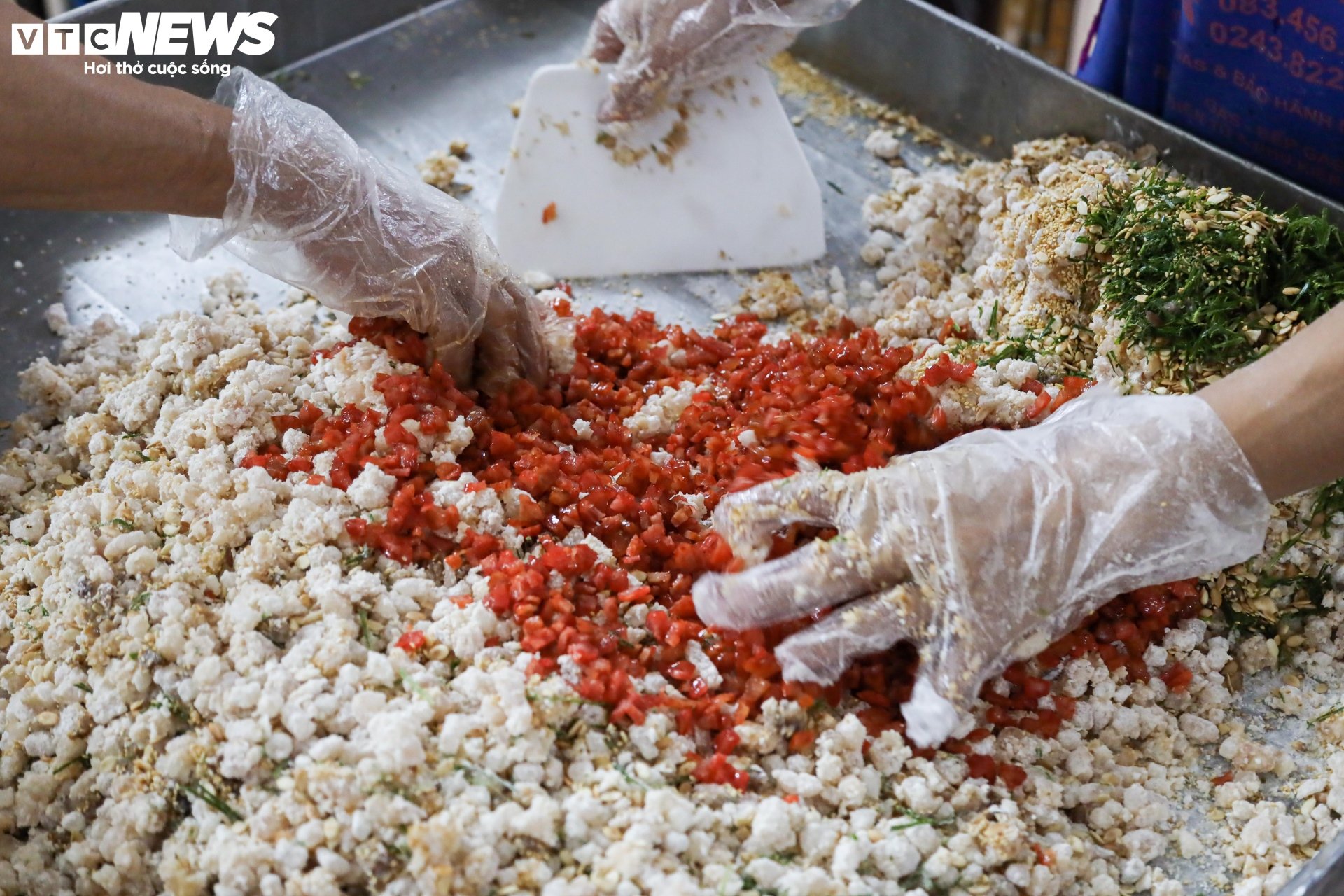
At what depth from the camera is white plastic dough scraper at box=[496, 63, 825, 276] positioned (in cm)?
225

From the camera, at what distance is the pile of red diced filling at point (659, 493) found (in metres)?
1.42

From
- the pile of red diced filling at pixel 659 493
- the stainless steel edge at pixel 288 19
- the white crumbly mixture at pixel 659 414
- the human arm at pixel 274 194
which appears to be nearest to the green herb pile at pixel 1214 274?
the pile of red diced filling at pixel 659 493

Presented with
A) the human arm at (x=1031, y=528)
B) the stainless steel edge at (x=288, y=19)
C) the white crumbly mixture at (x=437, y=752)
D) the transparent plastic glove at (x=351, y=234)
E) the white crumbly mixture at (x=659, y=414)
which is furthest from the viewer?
the stainless steel edge at (x=288, y=19)

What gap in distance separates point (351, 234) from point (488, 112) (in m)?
1.00

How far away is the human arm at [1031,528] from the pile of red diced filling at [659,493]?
79mm

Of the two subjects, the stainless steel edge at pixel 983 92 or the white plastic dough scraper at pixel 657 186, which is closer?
the stainless steel edge at pixel 983 92

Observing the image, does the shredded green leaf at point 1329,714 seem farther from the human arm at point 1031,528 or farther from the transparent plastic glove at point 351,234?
the transparent plastic glove at point 351,234

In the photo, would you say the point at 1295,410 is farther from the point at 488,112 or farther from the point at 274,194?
the point at 488,112

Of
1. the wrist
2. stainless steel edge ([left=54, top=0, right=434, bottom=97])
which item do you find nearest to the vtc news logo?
stainless steel edge ([left=54, top=0, right=434, bottom=97])

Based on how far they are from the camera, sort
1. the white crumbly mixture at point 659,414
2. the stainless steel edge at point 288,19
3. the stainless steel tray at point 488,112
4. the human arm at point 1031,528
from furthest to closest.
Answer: the stainless steel edge at point 288,19 → the stainless steel tray at point 488,112 → the white crumbly mixture at point 659,414 → the human arm at point 1031,528

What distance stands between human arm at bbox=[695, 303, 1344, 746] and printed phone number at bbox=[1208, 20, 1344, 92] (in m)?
0.73

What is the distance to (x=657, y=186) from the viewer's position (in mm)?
2275

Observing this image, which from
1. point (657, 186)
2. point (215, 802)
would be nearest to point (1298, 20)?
point (657, 186)

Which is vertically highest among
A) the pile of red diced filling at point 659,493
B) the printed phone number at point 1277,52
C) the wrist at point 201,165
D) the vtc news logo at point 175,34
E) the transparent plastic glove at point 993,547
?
the printed phone number at point 1277,52
